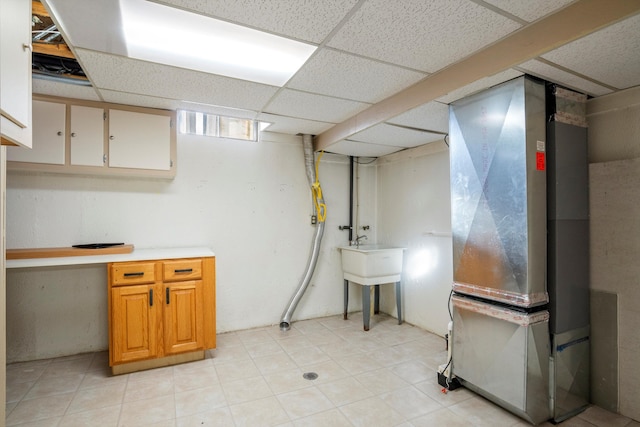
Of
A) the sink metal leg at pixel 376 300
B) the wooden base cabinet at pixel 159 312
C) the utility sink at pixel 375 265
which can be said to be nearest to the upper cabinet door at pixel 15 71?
the wooden base cabinet at pixel 159 312

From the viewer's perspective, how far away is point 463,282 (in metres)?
2.34

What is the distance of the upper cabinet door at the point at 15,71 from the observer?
1094 mm

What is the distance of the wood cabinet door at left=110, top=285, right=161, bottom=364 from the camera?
8.42ft

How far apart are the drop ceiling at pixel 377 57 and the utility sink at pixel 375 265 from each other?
1.47 meters

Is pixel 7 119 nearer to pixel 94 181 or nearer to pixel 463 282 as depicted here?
pixel 94 181

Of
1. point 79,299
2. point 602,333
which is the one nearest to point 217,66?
point 79,299

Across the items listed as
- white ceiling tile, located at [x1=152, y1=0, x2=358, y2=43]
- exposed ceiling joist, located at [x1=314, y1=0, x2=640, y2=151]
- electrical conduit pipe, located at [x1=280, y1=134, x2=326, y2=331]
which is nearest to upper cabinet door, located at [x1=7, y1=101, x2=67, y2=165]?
white ceiling tile, located at [x1=152, y1=0, x2=358, y2=43]

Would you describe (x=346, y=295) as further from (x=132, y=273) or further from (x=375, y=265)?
(x=132, y=273)

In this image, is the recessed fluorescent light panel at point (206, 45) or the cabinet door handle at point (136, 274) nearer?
the recessed fluorescent light panel at point (206, 45)

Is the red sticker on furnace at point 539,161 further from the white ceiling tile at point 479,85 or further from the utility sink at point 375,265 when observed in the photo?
the utility sink at point 375,265

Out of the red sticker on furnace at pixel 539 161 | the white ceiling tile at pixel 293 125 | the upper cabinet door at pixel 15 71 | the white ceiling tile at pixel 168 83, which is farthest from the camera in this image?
the white ceiling tile at pixel 293 125

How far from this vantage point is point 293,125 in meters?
3.47

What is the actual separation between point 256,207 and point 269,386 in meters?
1.94

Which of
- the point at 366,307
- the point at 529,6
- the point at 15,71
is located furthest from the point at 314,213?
the point at 15,71
